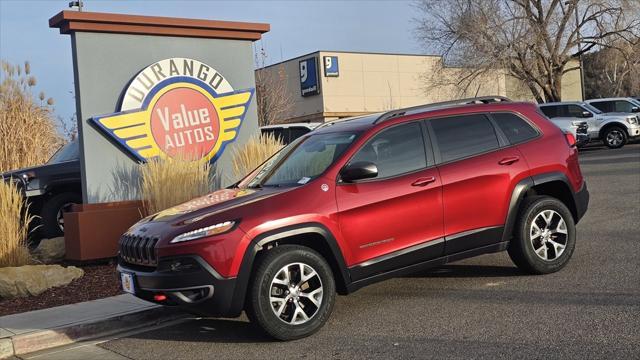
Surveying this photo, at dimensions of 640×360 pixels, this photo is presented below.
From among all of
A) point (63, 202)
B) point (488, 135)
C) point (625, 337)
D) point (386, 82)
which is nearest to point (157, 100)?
point (63, 202)

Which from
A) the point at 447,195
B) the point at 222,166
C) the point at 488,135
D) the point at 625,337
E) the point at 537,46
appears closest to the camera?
the point at 625,337

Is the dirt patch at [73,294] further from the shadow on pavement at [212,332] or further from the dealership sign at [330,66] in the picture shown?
the dealership sign at [330,66]

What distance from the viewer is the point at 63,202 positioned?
10664 millimetres

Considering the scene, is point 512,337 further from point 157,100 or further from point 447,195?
point 157,100

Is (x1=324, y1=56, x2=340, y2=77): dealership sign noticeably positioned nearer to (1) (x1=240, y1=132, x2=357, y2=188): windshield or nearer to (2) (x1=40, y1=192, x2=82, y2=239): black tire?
(2) (x1=40, y1=192, x2=82, y2=239): black tire

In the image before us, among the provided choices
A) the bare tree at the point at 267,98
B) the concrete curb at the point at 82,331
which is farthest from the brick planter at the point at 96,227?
the bare tree at the point at 267,98

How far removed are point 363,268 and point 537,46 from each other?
93.1 ft

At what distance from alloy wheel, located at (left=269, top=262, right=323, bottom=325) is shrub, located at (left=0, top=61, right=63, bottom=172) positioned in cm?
974

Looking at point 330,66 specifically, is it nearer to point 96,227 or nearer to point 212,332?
point 96,227

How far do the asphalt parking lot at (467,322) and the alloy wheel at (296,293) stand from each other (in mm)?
229

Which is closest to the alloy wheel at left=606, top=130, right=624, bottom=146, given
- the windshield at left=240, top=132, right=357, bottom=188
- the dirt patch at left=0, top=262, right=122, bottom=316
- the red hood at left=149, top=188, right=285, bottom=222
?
the windshield at left=240, top=132, right=357, bottom=188

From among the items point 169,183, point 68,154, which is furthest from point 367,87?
point 169,183

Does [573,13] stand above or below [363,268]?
above

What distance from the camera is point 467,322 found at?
215 inches
